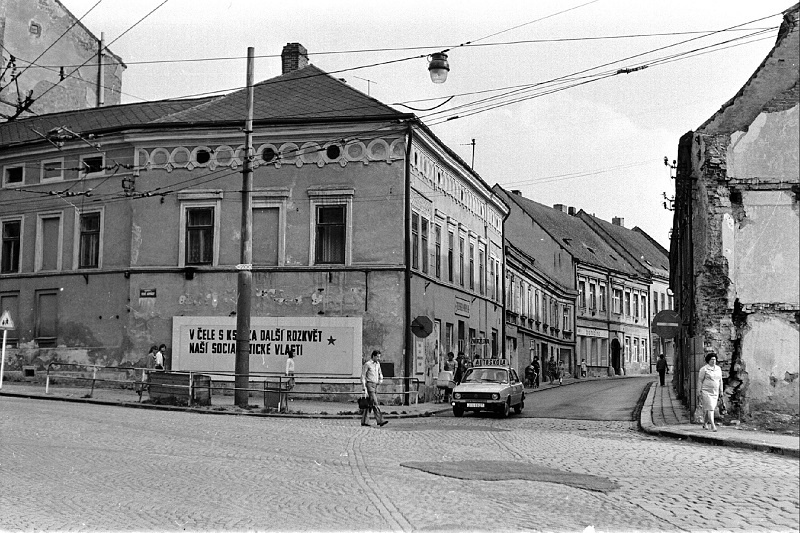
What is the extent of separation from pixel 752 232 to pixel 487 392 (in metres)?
16.0

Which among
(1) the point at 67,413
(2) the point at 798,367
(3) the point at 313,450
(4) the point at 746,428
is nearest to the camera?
(2) the point at 798,367

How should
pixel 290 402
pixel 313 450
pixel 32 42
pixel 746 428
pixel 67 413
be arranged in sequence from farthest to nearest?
pixel 32 42
pixel 290 402
pixel 67 413
pixel 746 428
pixel 313 450

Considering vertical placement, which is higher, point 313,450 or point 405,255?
point 405,255

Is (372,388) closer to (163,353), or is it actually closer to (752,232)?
(163,353)

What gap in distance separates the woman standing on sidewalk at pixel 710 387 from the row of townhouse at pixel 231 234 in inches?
430

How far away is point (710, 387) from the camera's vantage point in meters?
18.1

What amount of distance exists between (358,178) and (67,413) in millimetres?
12612

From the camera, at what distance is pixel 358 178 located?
98.2ft

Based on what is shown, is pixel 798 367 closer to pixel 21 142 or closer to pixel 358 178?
pixel 358 178

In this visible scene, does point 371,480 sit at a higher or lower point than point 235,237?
lower

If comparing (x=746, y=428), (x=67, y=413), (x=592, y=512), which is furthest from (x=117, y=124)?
(x=592, y=512)

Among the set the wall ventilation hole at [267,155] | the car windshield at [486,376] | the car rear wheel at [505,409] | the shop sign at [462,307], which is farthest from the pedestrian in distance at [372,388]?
→ the shop sign at [462,307]

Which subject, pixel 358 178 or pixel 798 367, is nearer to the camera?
pixel 798 367

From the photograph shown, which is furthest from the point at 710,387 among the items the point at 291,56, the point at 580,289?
the point at 580,289
